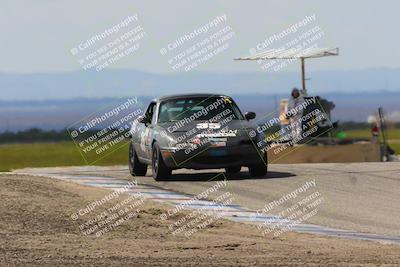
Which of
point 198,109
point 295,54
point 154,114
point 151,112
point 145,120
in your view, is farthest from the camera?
point 295,54

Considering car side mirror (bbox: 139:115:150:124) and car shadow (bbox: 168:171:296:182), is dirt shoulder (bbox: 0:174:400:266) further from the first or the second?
car side mirror (bbox: 139:115:150:124)

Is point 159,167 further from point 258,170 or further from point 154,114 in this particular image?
point 258,170

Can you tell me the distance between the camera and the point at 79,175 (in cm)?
2230

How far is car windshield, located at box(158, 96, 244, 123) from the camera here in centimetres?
2099

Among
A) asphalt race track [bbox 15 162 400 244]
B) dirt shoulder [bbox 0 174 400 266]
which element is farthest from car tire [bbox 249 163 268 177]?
dirt shoulder [bbox 0 174 400 266]

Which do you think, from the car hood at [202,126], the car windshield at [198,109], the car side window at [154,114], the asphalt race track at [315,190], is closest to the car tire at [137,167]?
the asphalt race track at [315,190]

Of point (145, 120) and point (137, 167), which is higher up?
point (145, 120)

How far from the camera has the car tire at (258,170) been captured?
69.0 ft

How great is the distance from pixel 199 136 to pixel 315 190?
95.3 inches

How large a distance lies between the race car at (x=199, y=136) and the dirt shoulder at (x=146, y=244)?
3.47 metres

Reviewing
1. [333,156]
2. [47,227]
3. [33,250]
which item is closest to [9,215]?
[47,227]

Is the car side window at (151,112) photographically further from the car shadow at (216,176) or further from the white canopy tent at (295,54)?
the white canopy tent at (295,54)

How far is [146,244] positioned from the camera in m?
13.0

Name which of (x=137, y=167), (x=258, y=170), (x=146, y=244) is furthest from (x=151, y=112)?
(x=146, y=244)
